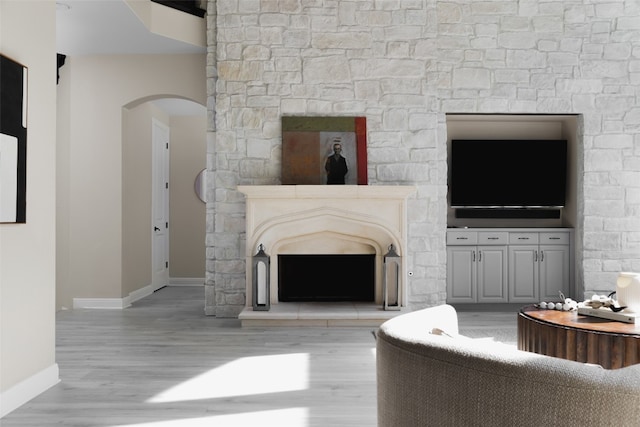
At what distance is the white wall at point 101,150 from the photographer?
6.16m

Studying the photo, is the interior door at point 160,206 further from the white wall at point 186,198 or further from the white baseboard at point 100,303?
the white baseboard at point 100,303

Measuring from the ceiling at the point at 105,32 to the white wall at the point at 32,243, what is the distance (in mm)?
1468

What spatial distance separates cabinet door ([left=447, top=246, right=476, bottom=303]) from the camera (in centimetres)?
607

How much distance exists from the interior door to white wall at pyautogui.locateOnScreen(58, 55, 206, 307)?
1.35 meters

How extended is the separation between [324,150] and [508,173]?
220cm

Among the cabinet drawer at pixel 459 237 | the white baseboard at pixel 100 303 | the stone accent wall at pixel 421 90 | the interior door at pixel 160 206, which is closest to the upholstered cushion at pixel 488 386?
the stone accent wall at pixel 421 90

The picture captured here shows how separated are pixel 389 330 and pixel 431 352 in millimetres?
213

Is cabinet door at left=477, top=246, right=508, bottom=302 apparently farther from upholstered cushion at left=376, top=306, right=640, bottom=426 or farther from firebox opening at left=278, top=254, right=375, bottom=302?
upholstered cushion at left=376, top=306, right=640, bottom=426

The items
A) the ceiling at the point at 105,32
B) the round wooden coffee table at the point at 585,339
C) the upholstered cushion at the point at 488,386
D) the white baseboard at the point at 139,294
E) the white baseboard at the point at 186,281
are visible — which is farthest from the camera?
the white baseboard at the point at 186,281

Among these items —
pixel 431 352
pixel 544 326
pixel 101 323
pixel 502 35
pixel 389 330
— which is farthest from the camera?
pixel 502 35

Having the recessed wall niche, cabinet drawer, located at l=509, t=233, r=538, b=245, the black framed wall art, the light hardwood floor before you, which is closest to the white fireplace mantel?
the light hardwood floor

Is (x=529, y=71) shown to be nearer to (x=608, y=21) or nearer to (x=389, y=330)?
(x=608, y=21)

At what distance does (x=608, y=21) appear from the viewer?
226 inches

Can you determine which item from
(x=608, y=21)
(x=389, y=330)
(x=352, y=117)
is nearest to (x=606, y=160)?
(x=608, y=21)
